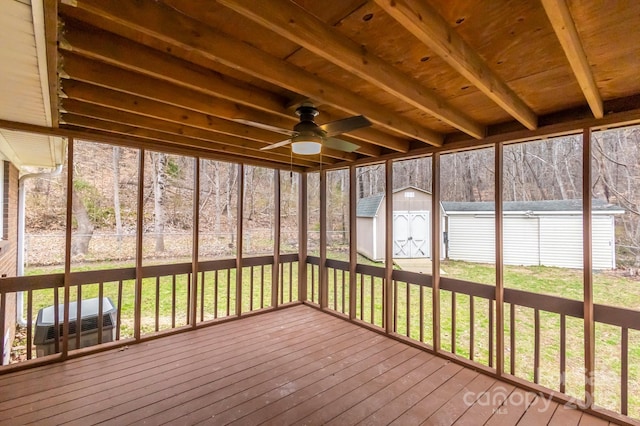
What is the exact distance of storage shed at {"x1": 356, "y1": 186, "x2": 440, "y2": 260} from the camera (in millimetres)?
3500

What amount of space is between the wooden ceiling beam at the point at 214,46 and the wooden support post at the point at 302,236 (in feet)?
9.04

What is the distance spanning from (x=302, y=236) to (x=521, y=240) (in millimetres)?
3153

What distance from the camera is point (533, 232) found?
2.73 metres

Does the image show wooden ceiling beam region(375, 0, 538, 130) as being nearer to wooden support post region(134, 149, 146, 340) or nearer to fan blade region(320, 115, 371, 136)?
fan blade region(320, 115, 371, 136)

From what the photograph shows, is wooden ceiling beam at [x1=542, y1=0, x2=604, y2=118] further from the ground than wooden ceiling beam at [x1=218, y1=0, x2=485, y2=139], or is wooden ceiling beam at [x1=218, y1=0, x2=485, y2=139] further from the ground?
wooden ceiling beam at [x1=218, y1=0, x2=485, y2=139]

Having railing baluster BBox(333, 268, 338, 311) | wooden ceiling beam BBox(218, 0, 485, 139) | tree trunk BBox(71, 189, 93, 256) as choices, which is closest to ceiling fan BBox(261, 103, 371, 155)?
wooden ceiling beam BBox(218, 0, 485, 139)

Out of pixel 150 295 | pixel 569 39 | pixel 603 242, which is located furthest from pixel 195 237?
pixel 603 242

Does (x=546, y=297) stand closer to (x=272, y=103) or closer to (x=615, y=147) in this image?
(x=615, y=147)

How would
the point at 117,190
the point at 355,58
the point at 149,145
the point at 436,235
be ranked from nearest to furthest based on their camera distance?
the point at 355,58 < the point at 436,235 < the point at 149,145 < the point at 117,190

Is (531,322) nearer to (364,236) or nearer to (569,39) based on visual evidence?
(364,236)

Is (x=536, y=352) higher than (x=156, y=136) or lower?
lower

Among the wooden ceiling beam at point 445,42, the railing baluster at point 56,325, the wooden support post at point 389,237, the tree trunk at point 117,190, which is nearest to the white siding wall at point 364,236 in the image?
the wooden support post at point 389,237

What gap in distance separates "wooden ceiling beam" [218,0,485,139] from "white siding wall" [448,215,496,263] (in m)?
1.53

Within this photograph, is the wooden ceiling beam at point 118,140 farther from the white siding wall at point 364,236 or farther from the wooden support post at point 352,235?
the white siding wall at point 364,236
